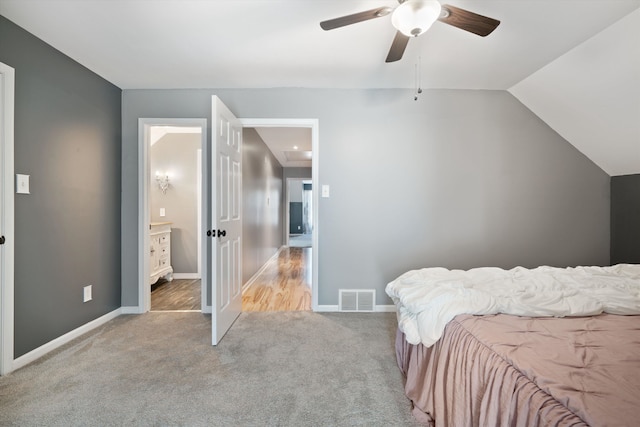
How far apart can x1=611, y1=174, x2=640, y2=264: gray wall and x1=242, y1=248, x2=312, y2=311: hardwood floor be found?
3.42 meters

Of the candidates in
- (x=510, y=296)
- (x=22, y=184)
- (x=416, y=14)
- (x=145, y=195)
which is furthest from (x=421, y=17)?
(x=145, y=195)

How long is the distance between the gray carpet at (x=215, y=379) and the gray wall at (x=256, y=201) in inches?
61.0

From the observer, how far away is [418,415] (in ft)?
4.77

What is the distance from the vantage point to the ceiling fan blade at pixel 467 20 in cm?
138

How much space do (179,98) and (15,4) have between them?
130 centimetres

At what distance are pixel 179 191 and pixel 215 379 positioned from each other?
3.40 metres

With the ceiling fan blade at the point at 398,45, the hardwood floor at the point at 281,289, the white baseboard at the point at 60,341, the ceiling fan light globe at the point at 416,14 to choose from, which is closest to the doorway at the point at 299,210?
the hardwood floor at the point at 281,289

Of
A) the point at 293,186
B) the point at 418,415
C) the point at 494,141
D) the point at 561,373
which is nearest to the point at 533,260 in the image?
the point at 494,141

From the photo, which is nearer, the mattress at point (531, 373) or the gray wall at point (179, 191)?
the mattress at point (531, 373)

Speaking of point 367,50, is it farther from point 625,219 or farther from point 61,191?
point 625,219

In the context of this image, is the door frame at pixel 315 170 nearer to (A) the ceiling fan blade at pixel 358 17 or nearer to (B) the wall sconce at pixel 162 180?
(A) the ceiling fan blade at pixel 358 17

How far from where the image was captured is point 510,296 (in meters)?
1.44

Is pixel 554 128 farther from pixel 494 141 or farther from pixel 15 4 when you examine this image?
pixel 15 4

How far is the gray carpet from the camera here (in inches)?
59.0
